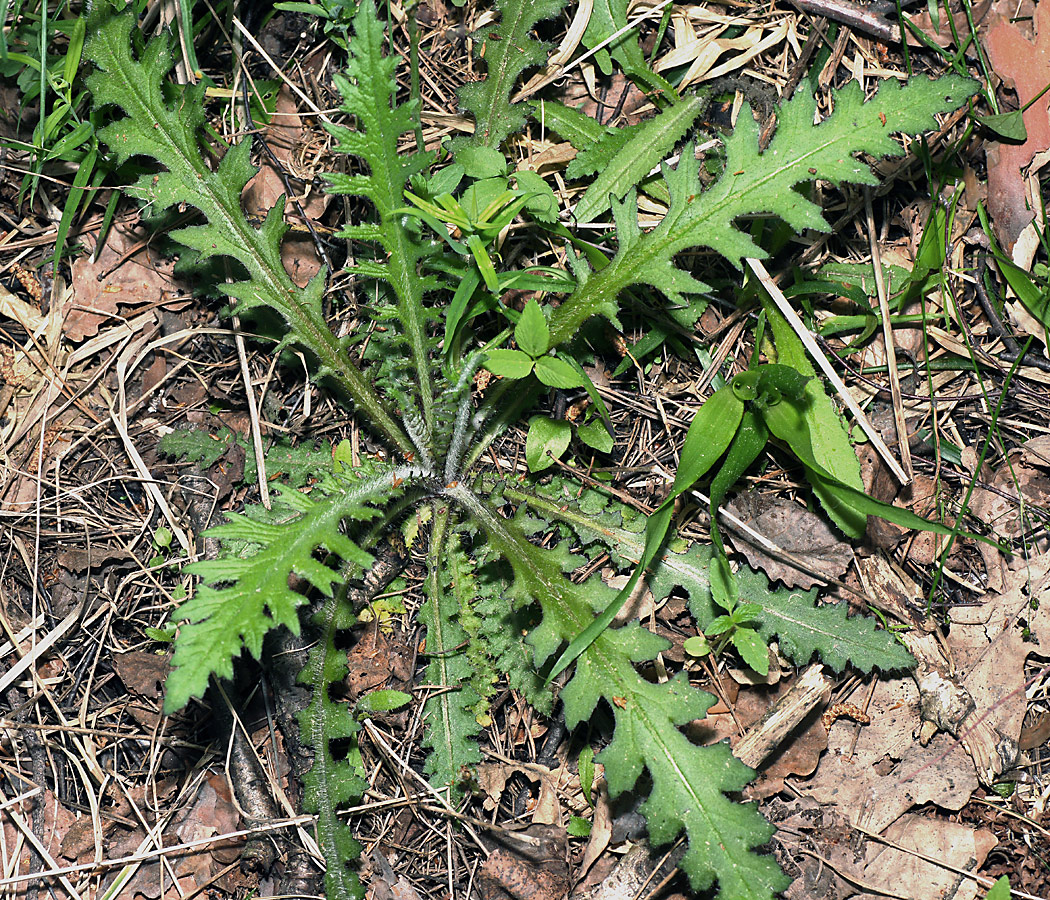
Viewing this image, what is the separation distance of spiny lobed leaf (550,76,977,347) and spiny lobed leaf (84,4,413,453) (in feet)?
3.37

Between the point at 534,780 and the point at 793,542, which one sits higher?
the point at 793,542

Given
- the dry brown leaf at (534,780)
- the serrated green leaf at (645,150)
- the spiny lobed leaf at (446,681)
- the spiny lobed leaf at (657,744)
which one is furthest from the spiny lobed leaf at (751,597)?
the serrated green leaf at (645,150)

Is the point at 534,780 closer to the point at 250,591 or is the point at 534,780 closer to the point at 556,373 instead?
the point at 250,591

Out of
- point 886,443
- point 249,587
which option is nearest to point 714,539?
point 886,443

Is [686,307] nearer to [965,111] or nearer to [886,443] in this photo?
[886,443]

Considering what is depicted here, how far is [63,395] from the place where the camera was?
11.6ft

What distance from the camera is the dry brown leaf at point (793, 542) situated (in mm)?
3268

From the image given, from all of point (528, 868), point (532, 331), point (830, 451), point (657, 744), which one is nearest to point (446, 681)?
point (528, 868)

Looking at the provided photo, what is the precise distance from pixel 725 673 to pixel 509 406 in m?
1.40

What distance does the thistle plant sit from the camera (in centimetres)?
281

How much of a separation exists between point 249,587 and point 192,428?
136 centimetres

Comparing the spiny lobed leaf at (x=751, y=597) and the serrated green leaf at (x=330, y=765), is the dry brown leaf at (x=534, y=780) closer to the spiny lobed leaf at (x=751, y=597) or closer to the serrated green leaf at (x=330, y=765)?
the serrated green leaf at (x=330, y=765)

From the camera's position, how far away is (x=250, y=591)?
2.45 meters

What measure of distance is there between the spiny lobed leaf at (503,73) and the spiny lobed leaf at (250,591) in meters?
1.71
